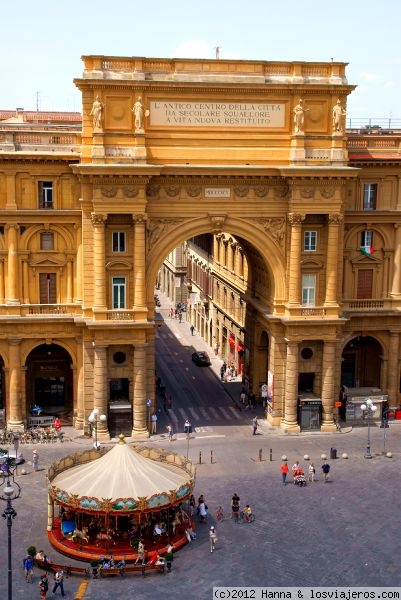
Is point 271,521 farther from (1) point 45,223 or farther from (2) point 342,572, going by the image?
(1) point 45,223

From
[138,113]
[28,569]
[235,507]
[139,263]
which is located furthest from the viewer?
[139,263]

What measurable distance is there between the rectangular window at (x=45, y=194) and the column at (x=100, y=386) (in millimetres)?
11406

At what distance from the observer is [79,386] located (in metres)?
63.8

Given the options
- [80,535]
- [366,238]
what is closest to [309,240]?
[366,238]

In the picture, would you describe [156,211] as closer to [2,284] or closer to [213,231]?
[213,231]

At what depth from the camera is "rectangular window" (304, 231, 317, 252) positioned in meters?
64.1

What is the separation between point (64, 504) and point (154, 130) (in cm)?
2933

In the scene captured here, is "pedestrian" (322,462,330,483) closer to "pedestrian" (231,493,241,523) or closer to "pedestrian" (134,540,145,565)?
"pedestrian" (231,493,241,523)

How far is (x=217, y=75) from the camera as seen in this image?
60.9 metres

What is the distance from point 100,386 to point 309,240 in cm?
1979

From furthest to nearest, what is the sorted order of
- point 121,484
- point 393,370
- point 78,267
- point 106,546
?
point 393,370 → point 78,267 → point 121,484 → point 106,546

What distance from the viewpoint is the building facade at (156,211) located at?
6000cm

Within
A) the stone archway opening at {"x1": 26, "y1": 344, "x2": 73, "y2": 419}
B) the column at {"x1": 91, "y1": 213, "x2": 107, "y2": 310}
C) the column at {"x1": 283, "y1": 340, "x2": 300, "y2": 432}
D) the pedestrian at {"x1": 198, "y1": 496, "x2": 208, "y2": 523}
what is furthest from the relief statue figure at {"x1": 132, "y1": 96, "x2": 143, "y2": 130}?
the pedestrian at {"x1": 198, "y1": 496, "x2": 208, "y2": 523}

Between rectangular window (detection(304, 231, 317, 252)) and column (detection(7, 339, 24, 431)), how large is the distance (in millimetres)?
23457
